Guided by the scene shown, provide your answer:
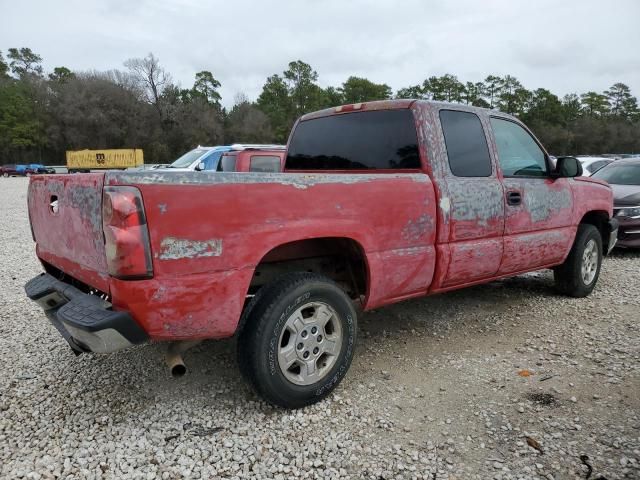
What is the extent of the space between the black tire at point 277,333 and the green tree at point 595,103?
85268mm

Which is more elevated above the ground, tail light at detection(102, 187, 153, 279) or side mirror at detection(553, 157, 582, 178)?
side mirror at detection(553, 157, 582, 178)

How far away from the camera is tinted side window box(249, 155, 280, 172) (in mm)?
8531

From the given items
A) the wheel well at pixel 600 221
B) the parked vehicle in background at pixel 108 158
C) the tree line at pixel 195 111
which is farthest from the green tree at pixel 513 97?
the wheel well at pixel 600 221

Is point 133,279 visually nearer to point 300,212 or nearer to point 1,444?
point 300,212

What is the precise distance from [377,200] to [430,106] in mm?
1054

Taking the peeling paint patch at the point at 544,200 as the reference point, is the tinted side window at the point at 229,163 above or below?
above

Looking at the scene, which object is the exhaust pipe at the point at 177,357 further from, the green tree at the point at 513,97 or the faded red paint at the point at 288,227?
the green tree at the point at 513,97

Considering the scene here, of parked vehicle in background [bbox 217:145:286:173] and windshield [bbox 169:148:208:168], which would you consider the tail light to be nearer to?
parked vehicle in background [bbox 217:145:286:173]

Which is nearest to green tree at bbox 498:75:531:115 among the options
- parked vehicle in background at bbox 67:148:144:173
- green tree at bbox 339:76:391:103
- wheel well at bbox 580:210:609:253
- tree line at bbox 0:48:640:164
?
tree line at bbox 0:48:640:164

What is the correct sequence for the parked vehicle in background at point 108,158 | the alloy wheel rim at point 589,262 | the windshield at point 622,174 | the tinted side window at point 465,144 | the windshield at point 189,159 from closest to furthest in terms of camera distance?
1. the tinted side window at point 465,144
2. the alloy wheel rim at point 589,262
3. the windshield at point 622,174
4. the windshield at point 189,159
5. the parked vehicle in background at point 108,158

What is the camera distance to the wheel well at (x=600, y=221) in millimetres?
5262

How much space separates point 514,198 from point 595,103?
8565 cm

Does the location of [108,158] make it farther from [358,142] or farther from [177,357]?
[177,357]

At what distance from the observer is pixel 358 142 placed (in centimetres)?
380
